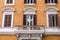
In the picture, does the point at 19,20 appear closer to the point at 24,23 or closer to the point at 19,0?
the point at 24,23

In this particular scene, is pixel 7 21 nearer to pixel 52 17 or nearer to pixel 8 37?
pixel 8 37

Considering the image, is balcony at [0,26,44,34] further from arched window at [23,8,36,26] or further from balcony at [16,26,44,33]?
arched window at [23,8,36,26]

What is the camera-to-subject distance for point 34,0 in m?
21.1

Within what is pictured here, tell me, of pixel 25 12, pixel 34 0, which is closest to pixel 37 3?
pixel 34 0

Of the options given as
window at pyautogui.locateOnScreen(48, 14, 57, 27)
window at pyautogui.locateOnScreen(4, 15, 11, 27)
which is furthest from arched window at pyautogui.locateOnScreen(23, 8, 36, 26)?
window at pyautogui.locateOnScreen(48, 14, 57, 27)

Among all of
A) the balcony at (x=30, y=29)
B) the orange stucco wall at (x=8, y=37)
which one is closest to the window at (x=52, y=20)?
the balcony at (x=30, y=29)

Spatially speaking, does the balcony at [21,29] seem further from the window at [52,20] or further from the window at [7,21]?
the window at [52,20]

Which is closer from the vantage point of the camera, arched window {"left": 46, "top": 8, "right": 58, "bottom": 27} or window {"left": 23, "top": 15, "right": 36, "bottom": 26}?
arched window {"left": 46, "top": 8, "right": 58, "bottom": 27}

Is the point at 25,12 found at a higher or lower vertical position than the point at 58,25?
higher

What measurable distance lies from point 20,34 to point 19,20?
6.39ft

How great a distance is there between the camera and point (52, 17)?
20.3m

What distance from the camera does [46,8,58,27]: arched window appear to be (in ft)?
65.7

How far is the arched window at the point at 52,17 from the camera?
789 inches

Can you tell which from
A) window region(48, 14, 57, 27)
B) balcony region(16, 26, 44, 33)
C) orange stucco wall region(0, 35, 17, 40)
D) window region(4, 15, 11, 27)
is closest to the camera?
balcony region(16, 26, 44, 33)
